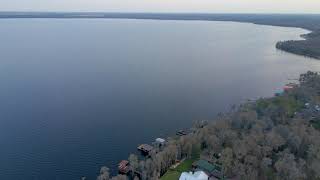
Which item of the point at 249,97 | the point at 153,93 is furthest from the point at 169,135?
the point at 249,97

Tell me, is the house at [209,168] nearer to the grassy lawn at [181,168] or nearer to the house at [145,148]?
Answer: the grassy lawn at [181,168]

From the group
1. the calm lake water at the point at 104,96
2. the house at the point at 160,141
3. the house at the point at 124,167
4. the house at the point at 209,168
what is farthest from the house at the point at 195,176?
the calm lake water at the point at 104,96

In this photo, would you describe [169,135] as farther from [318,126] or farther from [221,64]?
[221,64]

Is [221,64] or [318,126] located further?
[221,64]

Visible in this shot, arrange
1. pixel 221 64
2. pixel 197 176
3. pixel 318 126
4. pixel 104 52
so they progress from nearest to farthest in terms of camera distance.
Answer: pixel 197 176, pixel 318 126, pixel 221 64, pixel 104 52

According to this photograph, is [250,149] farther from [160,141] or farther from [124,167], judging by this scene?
[124,167]
